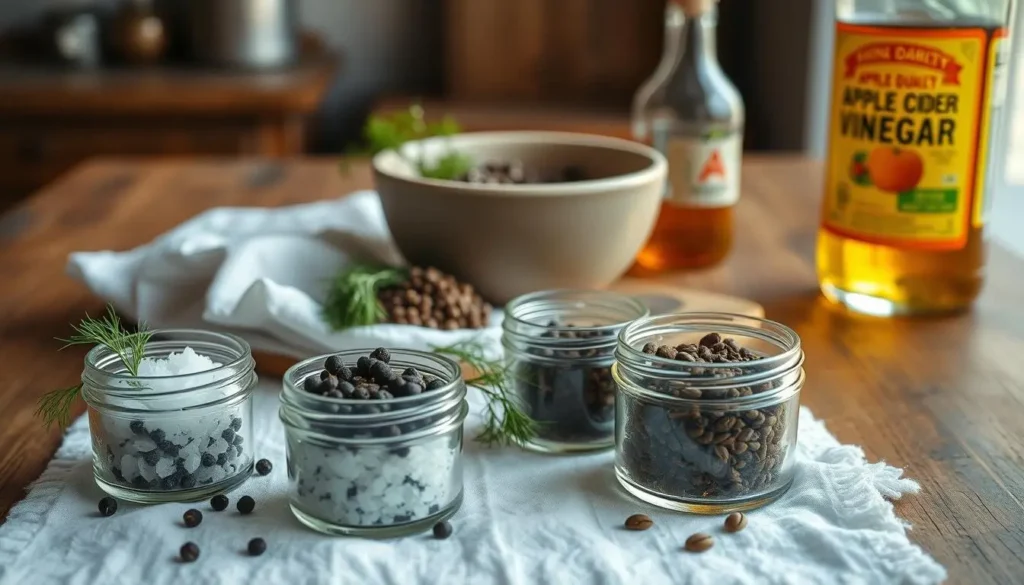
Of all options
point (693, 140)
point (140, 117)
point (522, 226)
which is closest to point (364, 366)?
point (522, 226)

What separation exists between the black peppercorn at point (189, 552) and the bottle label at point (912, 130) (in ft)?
2.34

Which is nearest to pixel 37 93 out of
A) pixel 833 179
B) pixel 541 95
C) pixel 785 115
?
pixel 541 95

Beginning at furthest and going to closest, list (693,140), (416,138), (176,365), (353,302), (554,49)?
(554,49) → (416,138) → (693,140) → (353,302) → (176,365)

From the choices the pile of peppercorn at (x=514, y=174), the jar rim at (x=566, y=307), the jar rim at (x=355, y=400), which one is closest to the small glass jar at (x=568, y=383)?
the jar rim at (x=566, y=307)

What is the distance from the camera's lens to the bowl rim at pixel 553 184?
42.4 inches

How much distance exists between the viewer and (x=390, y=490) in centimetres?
73

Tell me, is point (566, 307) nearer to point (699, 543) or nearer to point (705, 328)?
point (705, 328)

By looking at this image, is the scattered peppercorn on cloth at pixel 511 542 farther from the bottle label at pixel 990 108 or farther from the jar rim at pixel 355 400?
the bottle label at pixel 990 108

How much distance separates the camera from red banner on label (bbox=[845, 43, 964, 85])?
3.49 ft

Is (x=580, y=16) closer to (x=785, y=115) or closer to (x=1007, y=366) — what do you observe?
(x=785, y=115)

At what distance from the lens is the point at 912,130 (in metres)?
1.09

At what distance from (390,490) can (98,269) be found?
1.89ft

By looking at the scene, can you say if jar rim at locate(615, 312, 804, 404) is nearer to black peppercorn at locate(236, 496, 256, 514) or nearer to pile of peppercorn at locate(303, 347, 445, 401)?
pile of peppercorn at locate(303, 347, 445, 401)

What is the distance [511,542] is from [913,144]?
604 mm
